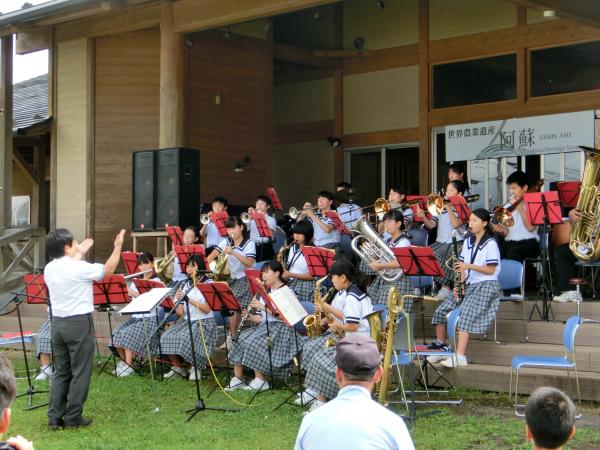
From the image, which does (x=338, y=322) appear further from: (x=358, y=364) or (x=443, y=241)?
(x=358, y=364)

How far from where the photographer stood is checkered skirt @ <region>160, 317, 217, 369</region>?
10125 millimetres

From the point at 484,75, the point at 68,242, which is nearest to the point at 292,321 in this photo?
the point at 68,242

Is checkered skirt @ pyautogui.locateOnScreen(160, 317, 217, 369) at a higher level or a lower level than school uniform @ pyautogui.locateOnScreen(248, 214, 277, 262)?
lower

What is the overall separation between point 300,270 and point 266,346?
1.35 meters

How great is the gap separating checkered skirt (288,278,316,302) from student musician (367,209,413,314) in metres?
0.69

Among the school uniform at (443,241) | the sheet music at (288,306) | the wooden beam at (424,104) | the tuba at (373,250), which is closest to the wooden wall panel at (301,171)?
the wooden beam at (424,104)

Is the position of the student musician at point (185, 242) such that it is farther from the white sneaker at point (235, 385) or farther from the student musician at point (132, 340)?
the white sneaker at point (235, 385)

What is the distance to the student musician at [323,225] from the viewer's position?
11.9 meters

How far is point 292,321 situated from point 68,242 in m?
2.15

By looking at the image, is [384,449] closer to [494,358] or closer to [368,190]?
[494,358]

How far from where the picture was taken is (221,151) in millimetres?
16266

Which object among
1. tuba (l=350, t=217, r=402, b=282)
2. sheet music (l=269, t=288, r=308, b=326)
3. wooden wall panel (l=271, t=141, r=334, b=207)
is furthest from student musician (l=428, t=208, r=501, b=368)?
wooden wall panel (l=271, t=141, r=334, b=207)

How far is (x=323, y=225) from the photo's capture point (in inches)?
467

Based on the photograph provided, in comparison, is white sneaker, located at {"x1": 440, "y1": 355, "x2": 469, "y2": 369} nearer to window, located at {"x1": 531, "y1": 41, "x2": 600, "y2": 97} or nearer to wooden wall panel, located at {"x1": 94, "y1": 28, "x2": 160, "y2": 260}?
window, located at {"x1": 531, "y1": 41, "x2": 600, "y2": 97}
